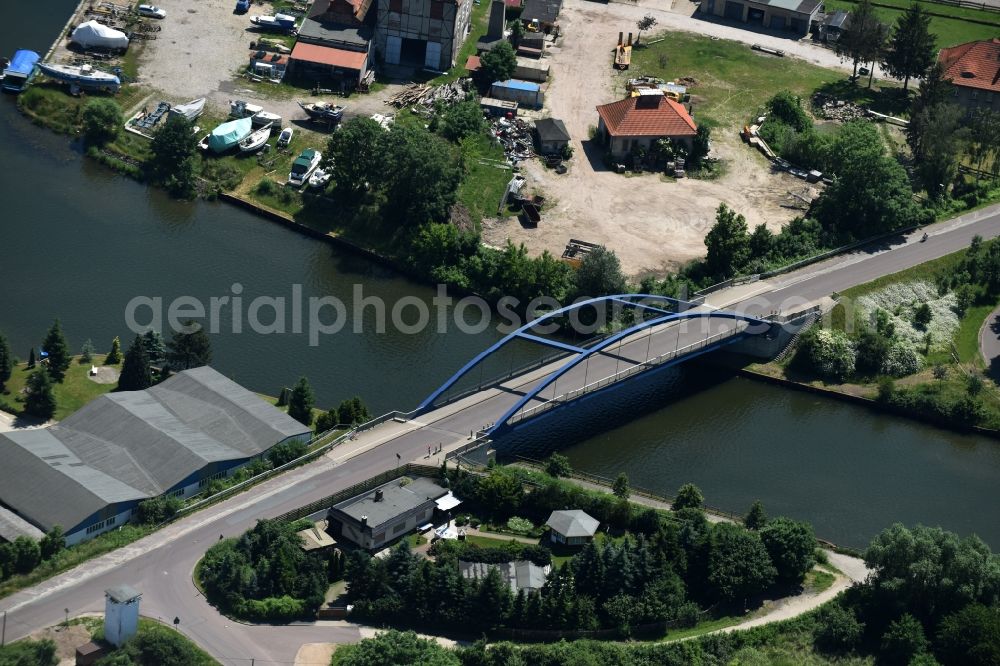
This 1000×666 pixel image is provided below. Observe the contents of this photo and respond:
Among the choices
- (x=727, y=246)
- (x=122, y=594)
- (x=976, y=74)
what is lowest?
(x=122, y=594)

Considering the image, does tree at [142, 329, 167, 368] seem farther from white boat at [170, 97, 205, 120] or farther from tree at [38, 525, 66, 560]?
white boat at [170, 97, 205, 120]

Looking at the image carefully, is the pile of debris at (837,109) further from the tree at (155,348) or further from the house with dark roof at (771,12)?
the tree at (155,348)

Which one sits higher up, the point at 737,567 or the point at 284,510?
the point at 737,567

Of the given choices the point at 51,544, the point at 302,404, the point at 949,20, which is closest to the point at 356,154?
the point at 302,404

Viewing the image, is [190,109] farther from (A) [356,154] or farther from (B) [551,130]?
(B) [551,130]

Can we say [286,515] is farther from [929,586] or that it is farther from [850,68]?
[850,68]

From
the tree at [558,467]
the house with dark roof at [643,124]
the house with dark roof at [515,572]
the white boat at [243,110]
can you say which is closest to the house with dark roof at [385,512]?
the house with dark roof at [515,572]
